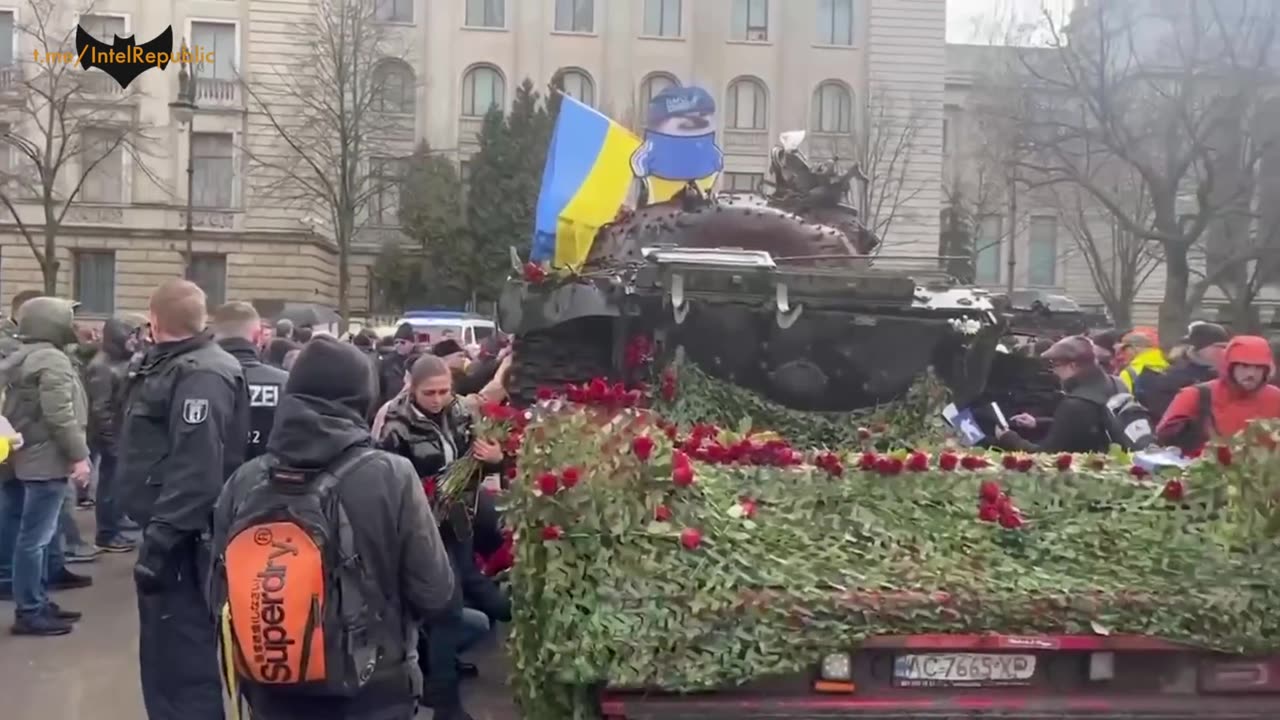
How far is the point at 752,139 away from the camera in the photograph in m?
46.3

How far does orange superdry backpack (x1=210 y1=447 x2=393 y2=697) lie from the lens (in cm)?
359

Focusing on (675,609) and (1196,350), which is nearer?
(675,609)

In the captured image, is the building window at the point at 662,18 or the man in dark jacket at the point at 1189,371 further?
the building window at the point at 662,18

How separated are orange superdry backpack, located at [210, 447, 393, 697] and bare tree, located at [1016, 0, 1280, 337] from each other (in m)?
24.3

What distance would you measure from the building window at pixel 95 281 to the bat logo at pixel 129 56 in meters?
5.95

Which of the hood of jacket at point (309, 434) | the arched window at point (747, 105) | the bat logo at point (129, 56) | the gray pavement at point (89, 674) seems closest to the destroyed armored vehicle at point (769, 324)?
the gray pavement at point (89, 674)

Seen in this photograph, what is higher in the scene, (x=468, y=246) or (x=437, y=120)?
(x=437, y=120)

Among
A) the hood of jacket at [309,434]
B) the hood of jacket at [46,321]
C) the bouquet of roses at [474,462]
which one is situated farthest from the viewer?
the hood of jacket at [46,321]

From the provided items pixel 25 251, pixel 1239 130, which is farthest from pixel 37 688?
pixel 25 251

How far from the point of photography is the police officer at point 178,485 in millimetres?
4969

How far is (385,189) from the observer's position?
37875 millimetres

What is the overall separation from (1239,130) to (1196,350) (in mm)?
20454

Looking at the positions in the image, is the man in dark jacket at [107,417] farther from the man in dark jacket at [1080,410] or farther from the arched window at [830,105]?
the arched window at [830,105]

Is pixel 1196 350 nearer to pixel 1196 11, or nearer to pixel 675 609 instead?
pixel 675 609
